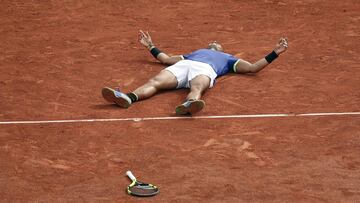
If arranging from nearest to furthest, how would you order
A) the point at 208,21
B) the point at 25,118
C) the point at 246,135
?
the point at 246,135 < the point at 25,118 < the point at 208,21

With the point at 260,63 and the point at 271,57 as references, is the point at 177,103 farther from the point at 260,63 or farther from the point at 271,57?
the point at 271,57

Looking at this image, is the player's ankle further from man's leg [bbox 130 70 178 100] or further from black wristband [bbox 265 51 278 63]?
black wristband [bbox 265 51 278 63]

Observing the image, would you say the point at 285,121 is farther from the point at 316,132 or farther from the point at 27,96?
the point at 27,96

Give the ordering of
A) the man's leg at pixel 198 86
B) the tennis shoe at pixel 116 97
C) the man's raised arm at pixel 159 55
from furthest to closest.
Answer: the man's raised arm at pixel 159 55 → the man's leg at pixel 198 86 → the tennis shoe at pixel 116 97

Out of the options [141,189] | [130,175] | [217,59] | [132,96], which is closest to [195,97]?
[132,96]

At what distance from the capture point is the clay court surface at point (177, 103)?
824 centimetres

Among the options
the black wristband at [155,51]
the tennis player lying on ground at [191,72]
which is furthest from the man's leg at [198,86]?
the black wristband at [155,51]

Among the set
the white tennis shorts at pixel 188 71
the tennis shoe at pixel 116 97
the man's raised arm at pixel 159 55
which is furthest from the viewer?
the man's raised arm at pixel 159 55

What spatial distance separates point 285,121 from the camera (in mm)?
10008

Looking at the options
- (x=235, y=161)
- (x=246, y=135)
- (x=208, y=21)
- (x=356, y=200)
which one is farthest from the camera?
(x=208, y=21)

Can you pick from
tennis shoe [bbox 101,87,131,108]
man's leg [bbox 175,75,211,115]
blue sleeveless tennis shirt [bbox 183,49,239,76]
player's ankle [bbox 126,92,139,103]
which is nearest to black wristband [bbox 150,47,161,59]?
blue sleeveless tennis shirt [bbox 183,49,239,76]

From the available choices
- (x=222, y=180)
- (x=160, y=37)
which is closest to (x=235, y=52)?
(x=160, y=37)

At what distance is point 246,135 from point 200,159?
3.08ft

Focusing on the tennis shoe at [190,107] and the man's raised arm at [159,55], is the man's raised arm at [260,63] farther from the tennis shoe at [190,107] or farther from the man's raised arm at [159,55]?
the tennis shoe at [190,107]
